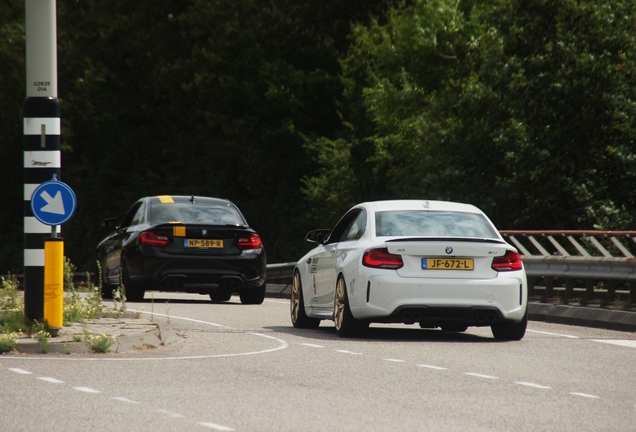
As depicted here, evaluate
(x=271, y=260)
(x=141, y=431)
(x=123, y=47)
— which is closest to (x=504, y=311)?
(x=141, y=431)

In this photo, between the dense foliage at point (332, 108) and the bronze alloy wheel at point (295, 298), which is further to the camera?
the dense foliage at point (332, 108)

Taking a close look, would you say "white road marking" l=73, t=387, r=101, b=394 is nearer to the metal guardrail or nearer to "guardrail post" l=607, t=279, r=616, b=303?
the metal guardrail

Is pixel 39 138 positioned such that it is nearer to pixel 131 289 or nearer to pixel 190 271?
pixel 190 271

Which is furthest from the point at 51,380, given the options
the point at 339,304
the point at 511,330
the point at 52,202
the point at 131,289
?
the point at 131,289

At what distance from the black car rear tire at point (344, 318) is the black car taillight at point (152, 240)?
5.64 metres

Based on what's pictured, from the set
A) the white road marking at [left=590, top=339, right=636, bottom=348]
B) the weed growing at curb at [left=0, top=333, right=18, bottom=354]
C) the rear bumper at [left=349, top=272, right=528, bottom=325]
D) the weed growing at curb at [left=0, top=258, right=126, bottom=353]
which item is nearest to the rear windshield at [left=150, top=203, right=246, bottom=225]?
the weed growing at curb at [left=0, top=258, right=126, bottom=353]

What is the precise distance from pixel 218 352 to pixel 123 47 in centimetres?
4300

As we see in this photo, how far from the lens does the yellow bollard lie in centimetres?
1225

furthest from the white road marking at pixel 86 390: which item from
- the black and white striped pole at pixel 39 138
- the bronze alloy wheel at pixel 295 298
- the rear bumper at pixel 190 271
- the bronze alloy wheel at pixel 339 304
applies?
the rear bumper at pixel 190 271

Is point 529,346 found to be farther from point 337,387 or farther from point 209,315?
point 209,315

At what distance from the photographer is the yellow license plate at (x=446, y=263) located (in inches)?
516

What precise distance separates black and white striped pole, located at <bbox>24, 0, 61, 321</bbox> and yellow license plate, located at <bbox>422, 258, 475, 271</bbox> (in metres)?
3.81

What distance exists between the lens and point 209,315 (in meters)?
17.0

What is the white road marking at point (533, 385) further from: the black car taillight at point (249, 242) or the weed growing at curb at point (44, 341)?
the black car taillight at point (249, 242)
